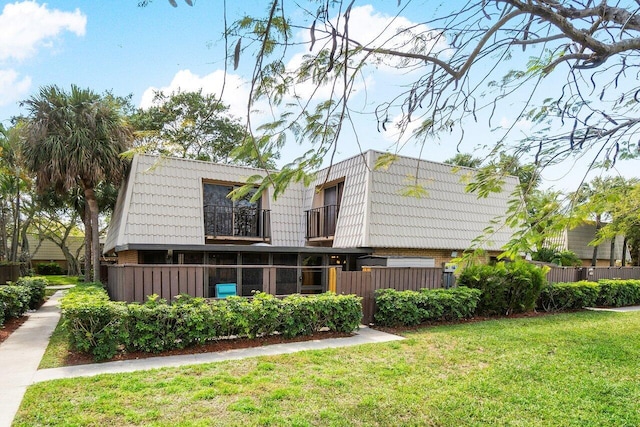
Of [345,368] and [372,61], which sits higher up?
[372,61]

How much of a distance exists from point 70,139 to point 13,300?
6.44 meters

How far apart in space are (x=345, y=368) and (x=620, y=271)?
58.2 ft

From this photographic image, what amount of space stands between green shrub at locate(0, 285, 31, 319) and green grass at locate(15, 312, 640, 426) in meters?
5.40

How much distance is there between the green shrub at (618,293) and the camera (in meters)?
14.4

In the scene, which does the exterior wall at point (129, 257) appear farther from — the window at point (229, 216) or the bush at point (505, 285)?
the bush at point (505, 285)

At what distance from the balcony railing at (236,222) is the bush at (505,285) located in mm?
7367

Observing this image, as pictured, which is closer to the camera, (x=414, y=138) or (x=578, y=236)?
(x=414, y=138)

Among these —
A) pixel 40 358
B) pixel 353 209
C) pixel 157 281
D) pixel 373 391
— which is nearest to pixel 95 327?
pixel 40 358

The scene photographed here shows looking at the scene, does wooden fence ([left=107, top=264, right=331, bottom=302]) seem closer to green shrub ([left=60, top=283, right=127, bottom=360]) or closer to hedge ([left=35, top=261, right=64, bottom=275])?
green shrub ([left=60, top=283, right=127, bottom=360])

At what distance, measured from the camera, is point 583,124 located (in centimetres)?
406

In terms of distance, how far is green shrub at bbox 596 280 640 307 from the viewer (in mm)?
14391

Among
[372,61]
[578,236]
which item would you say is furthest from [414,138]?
[578,236]

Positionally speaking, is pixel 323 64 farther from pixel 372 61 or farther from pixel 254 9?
pixel 254 9

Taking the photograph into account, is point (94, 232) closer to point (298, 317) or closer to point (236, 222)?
point (236, 222)
